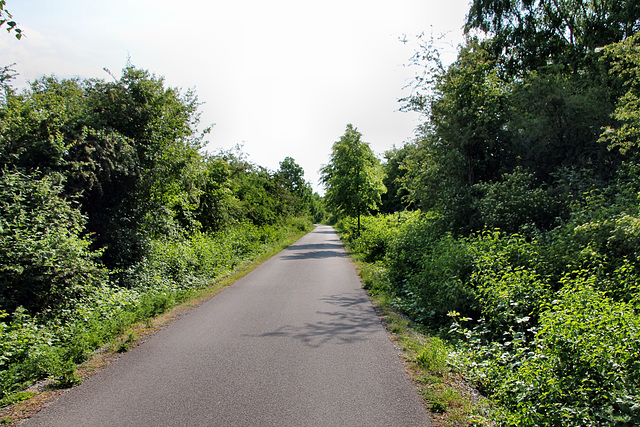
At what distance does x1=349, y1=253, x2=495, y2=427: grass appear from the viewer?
12.5 ft

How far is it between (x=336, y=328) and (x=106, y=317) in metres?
4.25

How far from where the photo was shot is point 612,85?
13.5m

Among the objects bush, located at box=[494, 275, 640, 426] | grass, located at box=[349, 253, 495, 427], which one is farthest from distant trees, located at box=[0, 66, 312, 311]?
bush, located at box=[494, 275, 640, 426]

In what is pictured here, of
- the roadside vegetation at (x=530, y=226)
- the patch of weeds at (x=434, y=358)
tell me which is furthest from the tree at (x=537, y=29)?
the patch of weeds at (x=434, y=358)

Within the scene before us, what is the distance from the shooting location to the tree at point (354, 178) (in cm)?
2869

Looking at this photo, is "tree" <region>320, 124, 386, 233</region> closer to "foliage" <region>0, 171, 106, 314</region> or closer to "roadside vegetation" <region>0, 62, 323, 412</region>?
"roadside vegetation" <region>0, 62, 323, 412</region>

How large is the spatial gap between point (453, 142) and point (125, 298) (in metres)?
11.6

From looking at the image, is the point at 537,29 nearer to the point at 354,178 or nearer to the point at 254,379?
the point at 354,178

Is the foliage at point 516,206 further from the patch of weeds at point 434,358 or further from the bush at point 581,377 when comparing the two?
the bush at point 581,377

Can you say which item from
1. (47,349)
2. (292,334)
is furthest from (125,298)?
(292,334)

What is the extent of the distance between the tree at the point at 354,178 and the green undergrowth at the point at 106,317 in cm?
1563

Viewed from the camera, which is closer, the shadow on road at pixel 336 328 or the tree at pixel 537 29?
the shadow on road at pixel 336 328

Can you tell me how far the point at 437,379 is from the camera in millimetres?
4734

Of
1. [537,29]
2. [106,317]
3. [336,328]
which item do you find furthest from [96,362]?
[537,29]
